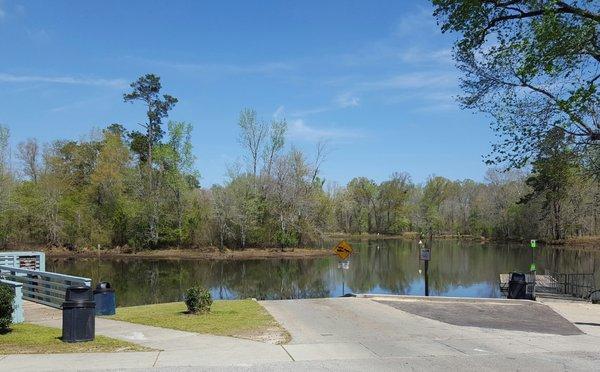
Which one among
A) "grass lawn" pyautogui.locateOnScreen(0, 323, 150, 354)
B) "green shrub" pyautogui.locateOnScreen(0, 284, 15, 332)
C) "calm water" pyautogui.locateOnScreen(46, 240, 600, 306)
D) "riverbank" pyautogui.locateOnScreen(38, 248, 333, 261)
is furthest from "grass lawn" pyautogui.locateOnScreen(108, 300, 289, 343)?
"riverbank" pyautogui.locateOnScreen(38, 248, 333, 261)

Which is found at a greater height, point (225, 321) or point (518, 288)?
point (225, 321)

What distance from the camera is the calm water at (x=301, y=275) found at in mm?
32781

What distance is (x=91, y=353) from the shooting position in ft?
30.1

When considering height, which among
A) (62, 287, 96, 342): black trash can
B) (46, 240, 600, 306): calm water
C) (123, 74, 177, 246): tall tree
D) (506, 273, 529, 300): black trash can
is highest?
(123, 74, 177, 246): tall tree

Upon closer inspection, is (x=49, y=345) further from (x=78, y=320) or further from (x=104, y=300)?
(x=104, y=300)

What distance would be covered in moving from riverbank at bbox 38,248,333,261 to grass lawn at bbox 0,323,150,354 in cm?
4860

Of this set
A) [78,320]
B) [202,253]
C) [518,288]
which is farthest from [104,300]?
[202,253]

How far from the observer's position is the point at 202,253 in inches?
2495

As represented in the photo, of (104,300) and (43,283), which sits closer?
(104,300)

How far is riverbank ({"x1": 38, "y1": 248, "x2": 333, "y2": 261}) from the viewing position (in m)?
60.8

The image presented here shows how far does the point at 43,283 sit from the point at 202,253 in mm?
45962

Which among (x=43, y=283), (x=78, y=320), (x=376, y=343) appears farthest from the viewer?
(x=43, y=283)

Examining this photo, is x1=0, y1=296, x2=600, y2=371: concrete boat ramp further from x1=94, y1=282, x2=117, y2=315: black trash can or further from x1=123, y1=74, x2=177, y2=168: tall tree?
x1=123, y1=74, x2=177, y2=168: tall tree

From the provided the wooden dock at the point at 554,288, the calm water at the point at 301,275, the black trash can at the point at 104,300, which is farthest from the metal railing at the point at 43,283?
the wooden dock at the point at 554,288
